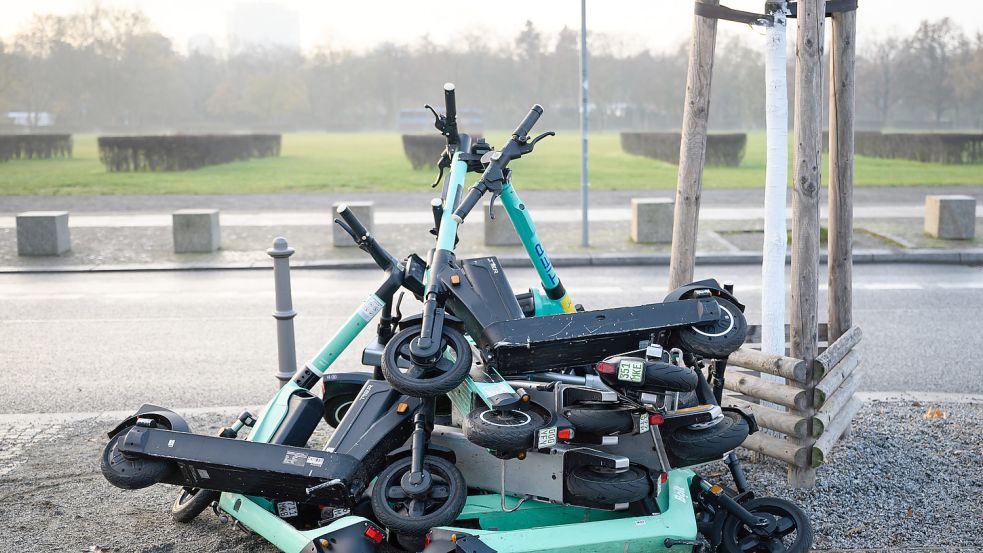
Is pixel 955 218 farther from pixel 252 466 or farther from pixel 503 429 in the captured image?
pixel 252 466

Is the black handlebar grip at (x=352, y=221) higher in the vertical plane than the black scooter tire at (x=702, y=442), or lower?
higher

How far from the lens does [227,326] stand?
9727 mm

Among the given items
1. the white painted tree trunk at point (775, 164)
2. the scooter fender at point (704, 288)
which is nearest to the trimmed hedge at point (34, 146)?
the white painted tree trunk at point (775, 164)

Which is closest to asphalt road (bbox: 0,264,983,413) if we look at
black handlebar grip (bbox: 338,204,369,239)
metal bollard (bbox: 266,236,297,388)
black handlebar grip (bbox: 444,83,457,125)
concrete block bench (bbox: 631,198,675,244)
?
metal bollard (bbox: 266,236,297,388)

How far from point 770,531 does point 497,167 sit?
2.02m

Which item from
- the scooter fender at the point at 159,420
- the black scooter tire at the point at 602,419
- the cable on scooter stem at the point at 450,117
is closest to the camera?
the black scooter tire at the point at 602,419

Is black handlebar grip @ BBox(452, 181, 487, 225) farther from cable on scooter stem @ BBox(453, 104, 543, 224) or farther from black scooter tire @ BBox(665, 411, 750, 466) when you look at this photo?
black scooter tire @ BBox(665, 411, 750, 466)

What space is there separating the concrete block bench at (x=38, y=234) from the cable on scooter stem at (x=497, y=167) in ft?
35.6

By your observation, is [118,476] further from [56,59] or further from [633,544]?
[56,59]

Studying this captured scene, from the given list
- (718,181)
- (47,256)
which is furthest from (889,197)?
(47,256)

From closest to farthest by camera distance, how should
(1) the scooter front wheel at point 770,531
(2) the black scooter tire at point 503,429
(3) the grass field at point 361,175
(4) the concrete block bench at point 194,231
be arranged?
(2) the black scooter tire at point 503,429
(1) the scooter front wheel at point 770,531
(4) the concrete block bench at point 194,231
(3) the grass field at point 361,175

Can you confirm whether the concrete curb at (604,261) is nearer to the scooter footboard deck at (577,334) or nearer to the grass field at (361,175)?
the scooter footboard deck at (577,334)

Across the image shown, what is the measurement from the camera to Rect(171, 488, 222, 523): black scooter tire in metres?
4.70

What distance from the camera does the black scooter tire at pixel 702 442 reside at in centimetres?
422
